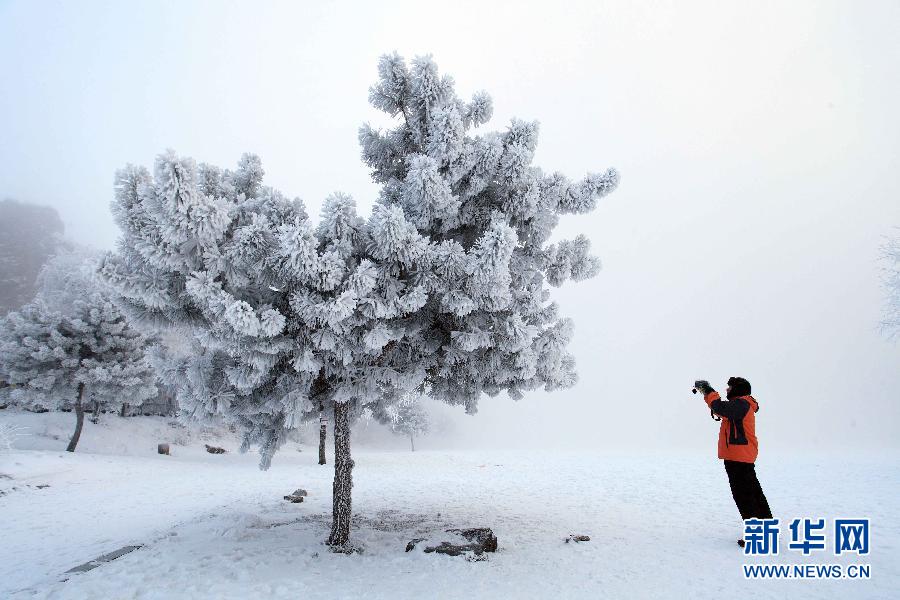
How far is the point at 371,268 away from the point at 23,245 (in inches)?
3053

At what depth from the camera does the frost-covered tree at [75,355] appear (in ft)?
74.7

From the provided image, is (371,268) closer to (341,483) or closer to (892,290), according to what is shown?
(341,483)

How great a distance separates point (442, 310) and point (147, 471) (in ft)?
70.6

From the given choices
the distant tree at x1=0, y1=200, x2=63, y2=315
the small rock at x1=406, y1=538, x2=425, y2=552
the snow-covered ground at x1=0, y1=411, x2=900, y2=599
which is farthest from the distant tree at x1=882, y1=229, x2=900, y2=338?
the distant tree at x1=0, y1=200, x2=63, y2=315

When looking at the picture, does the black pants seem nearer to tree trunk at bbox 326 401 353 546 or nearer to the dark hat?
the dark hat

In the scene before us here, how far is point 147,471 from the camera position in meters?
20.6

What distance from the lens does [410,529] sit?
32.2 feet

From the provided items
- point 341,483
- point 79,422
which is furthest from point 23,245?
point 341,483

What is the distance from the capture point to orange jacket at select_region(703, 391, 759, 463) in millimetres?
7328

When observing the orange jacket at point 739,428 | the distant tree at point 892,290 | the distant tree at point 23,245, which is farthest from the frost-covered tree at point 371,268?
the distant tree at point 23,245

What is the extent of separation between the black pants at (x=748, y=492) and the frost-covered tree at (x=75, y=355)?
2817 cm

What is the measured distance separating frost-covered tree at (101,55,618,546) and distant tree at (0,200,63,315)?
195 ft

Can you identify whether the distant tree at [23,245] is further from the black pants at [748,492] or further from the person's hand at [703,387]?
the black pants at [748,492]

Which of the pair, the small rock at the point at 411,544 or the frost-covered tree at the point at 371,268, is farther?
the small rock at the point at 411,544
